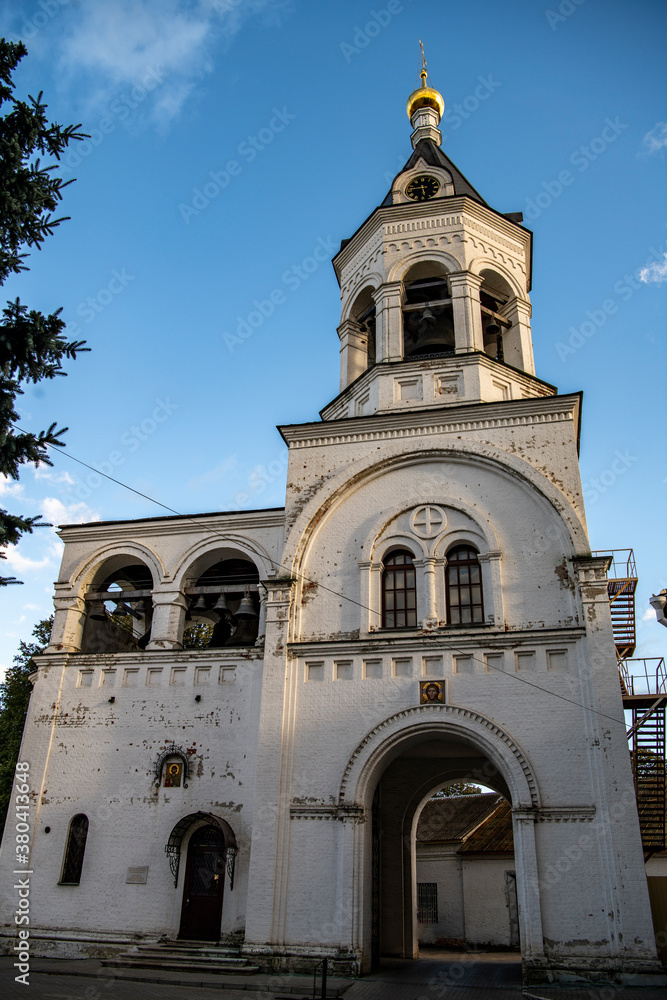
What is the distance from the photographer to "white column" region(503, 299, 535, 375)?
17.2m

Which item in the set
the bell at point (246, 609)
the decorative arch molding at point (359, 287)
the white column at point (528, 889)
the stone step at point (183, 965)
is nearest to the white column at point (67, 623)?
the bell at point (246, 609)

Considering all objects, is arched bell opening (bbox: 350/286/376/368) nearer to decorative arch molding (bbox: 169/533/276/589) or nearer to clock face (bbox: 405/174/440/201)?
clock face (bbox: 405/174/440/201)

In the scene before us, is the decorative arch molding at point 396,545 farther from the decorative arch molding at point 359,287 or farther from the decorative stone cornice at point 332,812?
the decorative arch molding at point 359,287

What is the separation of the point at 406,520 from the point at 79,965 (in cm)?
931

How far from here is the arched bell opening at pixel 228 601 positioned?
15.7 meters

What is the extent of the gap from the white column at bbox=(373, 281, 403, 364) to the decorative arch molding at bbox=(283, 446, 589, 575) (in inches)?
98.3

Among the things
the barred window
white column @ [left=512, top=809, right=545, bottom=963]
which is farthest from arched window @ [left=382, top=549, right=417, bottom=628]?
the barred window

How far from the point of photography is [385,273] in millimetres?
17547

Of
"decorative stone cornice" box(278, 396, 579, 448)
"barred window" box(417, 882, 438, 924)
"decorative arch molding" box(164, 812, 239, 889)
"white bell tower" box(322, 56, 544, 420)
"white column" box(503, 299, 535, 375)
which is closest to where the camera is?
"decorative arch molding" box(164, 812, 239, 889)

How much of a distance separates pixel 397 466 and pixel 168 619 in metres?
5.66

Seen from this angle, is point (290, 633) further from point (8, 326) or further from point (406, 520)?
point (8, 326)

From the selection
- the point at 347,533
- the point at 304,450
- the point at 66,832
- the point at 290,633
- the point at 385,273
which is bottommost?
the point at 66,832

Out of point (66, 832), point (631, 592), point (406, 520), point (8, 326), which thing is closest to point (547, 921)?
point (631, 592)

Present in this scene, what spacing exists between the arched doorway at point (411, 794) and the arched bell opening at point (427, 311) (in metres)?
8.23
